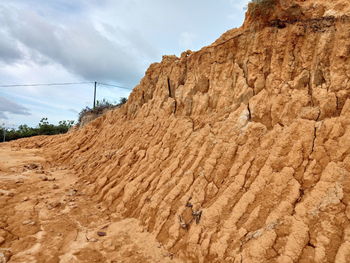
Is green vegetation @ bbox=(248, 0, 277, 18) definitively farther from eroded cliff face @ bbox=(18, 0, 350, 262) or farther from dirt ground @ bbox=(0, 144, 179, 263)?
dirt ground @ bbox=(0, 144, 179, 263)

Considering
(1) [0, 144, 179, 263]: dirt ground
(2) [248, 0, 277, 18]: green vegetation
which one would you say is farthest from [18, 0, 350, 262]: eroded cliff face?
(1) [0, 144, 179, 263]: dirt ground

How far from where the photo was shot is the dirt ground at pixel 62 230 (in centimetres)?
370

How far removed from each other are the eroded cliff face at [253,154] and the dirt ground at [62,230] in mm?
316

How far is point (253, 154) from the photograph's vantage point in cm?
412

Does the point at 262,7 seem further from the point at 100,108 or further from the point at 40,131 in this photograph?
the point at 40,131

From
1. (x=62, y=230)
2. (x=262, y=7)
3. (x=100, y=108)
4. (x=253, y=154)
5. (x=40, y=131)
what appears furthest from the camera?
(x=40, y=131)

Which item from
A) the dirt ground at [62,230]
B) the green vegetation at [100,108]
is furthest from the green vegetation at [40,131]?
the dirt ground at [62,230]

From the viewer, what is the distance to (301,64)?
446cm

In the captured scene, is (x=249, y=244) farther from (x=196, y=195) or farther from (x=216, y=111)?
(x=216, y=111)

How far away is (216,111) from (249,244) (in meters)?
3.05

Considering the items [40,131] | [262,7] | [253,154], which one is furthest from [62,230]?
[40,131]

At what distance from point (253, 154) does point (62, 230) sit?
361 centimetres

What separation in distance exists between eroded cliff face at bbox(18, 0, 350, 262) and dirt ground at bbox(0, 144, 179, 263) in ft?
1.04

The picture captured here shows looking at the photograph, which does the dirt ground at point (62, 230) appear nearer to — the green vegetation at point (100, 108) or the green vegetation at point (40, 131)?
the green vegetation at point (100, 108)
